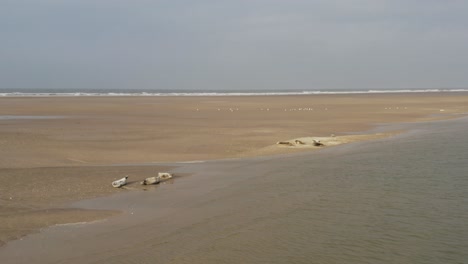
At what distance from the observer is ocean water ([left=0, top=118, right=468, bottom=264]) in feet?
25.1

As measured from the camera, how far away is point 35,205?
1042cm

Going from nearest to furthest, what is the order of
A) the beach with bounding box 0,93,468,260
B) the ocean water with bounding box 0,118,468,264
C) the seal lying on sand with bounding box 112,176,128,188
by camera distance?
the ocean water with bounding box 0,118,468,264
the beach with bounding box 0,93,468,260
the seal lying on sand with bounding box 112,176,128,188

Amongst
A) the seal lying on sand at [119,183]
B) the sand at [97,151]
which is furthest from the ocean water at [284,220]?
the sand at [97,151]

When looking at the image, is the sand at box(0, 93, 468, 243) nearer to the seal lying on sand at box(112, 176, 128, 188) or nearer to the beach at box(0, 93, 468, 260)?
the beach at box(0, 93, 468, 260)

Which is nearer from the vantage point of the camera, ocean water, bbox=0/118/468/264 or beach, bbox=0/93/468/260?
ocean water, bbox=0/118/468/264

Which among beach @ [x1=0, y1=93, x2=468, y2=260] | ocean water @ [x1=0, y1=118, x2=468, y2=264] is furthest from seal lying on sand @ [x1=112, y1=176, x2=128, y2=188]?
ocean water @ [x1=0, y1=118, x2=468, y2=264]

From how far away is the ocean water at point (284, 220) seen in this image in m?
7.65

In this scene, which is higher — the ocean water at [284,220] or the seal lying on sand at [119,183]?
the seal lying on sand at [119,183]

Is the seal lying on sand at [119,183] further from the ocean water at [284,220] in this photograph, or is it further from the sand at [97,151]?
the ocean water at [284,220]

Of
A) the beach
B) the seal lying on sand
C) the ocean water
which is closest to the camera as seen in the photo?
the ocean water

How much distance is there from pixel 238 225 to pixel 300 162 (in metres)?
7.30

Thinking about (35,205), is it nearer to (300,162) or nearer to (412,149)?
(300,162)

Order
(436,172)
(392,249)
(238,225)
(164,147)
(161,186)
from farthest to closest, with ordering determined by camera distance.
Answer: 1. (164,147)
2. (436,172)
3. (161,186)
4. (238,225)
5. (392,249)

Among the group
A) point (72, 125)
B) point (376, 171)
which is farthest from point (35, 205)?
point (72, 125)
